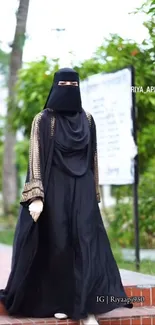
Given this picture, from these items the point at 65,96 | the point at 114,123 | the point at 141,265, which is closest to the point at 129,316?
the point at 65,96

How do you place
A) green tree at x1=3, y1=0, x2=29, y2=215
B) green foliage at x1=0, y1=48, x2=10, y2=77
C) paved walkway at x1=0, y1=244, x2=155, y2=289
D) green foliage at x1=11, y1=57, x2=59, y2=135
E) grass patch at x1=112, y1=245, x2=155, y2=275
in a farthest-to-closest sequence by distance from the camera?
green foliage at x1=0, y1=48, x2=10, y2=77
green foliage at x1=11, y1=57, x2=59, y2=135
green tree at x1=3, y1=0, x2=29, y2=215
grass patch at x1=112, y1=245, x2=155, y2=275
paved walkway at x1=0, y1=244, x2=155, y2=289

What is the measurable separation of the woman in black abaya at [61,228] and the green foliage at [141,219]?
17.4ft

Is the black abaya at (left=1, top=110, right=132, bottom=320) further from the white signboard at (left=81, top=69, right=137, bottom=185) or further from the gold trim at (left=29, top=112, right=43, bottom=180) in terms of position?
the white signboard at (left=81, top=69, right=137, bottom=185)

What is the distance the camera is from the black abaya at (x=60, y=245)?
5.52 meters

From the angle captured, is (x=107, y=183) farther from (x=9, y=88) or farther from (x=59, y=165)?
(x=9, y=88)

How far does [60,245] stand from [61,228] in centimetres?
11

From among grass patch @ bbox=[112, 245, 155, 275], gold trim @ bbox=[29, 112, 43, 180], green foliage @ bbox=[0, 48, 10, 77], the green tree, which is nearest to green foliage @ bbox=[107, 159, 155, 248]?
grass patch @ bbox=[112, 245, 155, 275]

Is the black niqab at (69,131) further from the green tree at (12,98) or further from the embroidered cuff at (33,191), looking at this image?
the green tree at (12,98)

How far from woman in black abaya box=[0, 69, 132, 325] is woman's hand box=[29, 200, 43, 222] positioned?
1 cm

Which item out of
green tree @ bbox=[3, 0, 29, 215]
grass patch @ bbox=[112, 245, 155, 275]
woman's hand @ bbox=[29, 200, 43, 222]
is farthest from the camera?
green tree @ bbox=[3, 0, 29, 215]

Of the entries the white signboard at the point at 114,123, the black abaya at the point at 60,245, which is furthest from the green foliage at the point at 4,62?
the black abaya at the point at 60,245

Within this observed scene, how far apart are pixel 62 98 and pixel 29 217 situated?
0.81m

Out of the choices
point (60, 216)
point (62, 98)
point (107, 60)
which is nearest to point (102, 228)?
point (60, 216)

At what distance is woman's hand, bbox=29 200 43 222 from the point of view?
5.44 m
